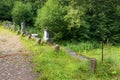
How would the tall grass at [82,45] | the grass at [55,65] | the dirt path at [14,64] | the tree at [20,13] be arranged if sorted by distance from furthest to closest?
the tree at [20,13] → the tall grass at [82,45] → the dirt path at [14,64] → the grass at [55,65]

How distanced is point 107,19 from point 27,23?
11886mm

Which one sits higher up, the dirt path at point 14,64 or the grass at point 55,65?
the grass at point 55,65

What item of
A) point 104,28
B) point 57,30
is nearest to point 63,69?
point 57,30

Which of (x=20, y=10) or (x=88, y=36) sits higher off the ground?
(x=20, y=10)

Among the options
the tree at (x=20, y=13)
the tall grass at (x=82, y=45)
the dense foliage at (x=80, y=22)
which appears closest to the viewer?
the tall grass at (x=82, y=45)

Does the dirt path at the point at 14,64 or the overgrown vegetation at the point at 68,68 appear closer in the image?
the overgrown vegetation at the point at 68,68

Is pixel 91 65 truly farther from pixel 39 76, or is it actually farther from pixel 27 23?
pixel 27 23

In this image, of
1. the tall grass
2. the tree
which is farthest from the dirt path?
the tree

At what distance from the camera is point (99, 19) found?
2758cm

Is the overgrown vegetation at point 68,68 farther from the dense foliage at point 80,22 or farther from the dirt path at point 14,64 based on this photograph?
the dense foliage at point 80,22

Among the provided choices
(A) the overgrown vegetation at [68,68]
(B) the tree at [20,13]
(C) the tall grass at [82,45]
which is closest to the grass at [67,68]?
(A) the overgrown vegetation at [68,68]

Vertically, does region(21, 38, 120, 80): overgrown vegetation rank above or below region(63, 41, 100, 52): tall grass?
above

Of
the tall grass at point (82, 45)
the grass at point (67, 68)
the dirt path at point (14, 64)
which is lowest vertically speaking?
the tall grass at point (82, 45)

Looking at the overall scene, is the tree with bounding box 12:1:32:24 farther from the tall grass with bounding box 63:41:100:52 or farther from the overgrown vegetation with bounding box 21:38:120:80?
the overgrown vegetation with bounding box 21:38:120:80
